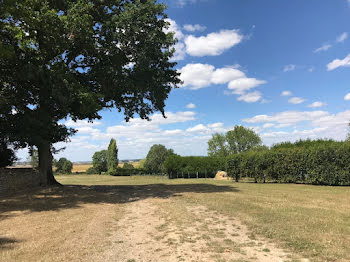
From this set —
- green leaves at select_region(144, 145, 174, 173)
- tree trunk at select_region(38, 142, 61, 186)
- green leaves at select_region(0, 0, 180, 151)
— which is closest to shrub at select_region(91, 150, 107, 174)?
green leaves at select_region(144, 145, 174, 173)

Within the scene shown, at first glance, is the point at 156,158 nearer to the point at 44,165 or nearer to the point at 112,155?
the point at 112,155

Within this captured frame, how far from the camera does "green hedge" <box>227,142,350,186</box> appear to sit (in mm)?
20312

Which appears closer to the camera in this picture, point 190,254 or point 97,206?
point 190,254

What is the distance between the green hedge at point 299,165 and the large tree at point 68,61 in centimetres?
1390

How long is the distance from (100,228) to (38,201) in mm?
6546

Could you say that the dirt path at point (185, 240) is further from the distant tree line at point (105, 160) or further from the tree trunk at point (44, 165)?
the distant tree line at point (105, 160)

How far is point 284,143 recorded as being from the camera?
32.6 m

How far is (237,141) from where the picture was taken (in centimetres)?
8106

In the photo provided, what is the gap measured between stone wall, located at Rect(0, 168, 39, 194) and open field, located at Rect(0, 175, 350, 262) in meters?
3.71

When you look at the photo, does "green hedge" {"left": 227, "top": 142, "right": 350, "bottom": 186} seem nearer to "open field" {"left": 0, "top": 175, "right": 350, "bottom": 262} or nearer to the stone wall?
"open field" {"left": 0, "top": 175, "right": 350, "bottom": 262}

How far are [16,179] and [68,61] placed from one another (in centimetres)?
890

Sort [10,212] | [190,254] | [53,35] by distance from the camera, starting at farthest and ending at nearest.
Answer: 1. [53,35]
2. [10,212]
3. [190,254]

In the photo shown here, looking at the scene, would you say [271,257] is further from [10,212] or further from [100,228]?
[10,212]

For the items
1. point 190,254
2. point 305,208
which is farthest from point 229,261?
point 305,208
